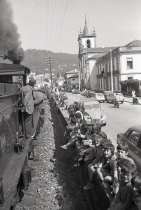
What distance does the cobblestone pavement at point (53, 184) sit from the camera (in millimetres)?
6488

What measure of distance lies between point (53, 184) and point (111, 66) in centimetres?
3725

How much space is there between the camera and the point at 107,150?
5711 mm

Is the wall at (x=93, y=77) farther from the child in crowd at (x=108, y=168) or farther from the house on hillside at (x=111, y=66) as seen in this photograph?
the child in crowd at (x=108, y=168)

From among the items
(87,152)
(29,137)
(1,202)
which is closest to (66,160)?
(29,137)

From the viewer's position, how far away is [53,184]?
25.5ft

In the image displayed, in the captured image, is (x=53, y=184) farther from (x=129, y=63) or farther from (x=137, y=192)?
(x=129, y=63)

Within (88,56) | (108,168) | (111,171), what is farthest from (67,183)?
(88,56)

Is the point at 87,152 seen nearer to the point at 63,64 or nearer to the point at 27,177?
the point at 27,177

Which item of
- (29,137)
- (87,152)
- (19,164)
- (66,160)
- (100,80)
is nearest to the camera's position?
(19,164)

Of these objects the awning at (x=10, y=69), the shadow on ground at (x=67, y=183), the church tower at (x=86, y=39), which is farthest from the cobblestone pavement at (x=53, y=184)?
the church tower at (x=86, y=39)

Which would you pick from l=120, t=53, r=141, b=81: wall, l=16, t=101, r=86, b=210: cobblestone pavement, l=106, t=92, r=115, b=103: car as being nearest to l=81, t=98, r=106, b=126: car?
l=16, t=101, r=86, b=210: cobblestone pavement

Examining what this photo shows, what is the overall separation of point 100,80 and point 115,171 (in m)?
69.7

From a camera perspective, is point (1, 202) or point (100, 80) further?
point (100, 80)

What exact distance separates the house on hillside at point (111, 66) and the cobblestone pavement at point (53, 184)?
31548 mm
